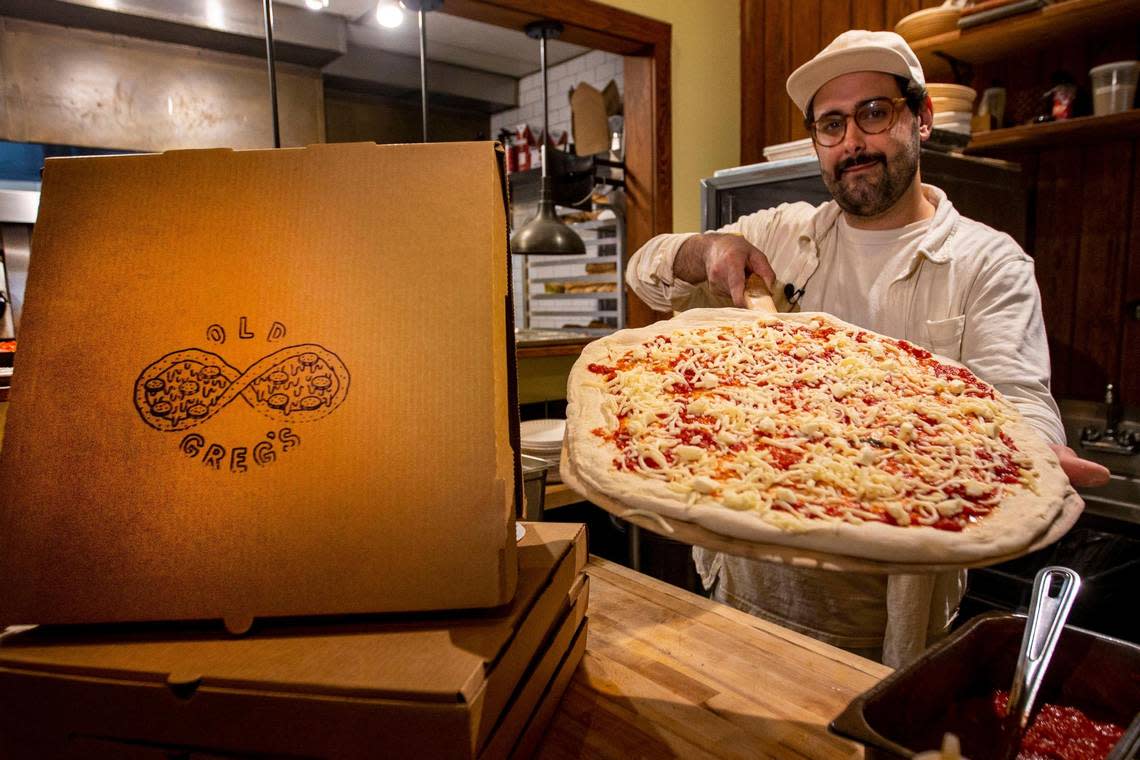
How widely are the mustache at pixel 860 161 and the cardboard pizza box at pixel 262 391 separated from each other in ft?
3.79

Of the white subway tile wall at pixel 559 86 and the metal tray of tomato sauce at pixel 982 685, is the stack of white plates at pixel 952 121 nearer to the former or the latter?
the metal tray of tomato sauce at pixel 982 685

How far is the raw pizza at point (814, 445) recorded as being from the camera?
2.51 feet

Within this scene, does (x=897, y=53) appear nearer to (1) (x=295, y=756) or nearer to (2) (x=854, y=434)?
(2) (x=854, y=434)

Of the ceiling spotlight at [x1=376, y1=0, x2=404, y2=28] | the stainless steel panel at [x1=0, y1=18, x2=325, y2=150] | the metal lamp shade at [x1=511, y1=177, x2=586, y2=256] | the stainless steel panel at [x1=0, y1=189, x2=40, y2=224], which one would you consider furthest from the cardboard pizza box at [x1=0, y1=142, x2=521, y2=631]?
the stainless steel panel at [x1=0, y1=18, x2=325, y2=150]

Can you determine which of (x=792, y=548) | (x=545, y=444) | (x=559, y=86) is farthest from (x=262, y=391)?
(x=559, y=86)

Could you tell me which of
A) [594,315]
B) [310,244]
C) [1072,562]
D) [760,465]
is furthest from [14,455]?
[594,315]

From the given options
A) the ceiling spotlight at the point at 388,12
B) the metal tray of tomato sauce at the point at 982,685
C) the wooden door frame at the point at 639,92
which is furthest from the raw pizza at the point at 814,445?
the ceiling spotlight at the point at 388,12

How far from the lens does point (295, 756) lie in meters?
0.64

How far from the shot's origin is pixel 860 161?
164cm

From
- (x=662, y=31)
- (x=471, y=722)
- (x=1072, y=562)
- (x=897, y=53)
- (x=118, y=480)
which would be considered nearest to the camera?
(x=471, y=722)

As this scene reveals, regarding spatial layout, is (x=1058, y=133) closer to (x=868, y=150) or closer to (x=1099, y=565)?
(x=868, y=150)

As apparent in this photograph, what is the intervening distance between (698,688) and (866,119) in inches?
52.9

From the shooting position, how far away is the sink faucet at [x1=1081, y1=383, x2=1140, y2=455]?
242cm

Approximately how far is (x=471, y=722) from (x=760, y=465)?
0.47 m
